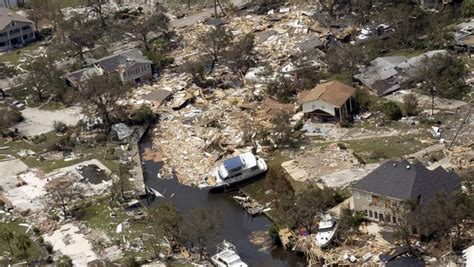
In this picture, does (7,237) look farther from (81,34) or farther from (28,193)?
(81,34)

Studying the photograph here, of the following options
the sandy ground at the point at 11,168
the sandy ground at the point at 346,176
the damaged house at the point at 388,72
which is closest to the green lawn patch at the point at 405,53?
the damaged house at the point at 388,72

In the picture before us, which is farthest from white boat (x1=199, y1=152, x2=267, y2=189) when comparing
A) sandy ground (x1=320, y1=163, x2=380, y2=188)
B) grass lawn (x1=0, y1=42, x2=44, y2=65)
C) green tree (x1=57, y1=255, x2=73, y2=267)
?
grass lawn (x1=0, y1=42, x2=44, y2=65)

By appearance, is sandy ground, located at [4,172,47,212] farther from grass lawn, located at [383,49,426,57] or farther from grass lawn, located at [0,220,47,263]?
grass lawn, located at [383,49,426,57]

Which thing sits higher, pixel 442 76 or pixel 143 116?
pixel 442 76

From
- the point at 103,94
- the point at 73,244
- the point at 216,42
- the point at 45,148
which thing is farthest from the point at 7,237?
the point at 216,42

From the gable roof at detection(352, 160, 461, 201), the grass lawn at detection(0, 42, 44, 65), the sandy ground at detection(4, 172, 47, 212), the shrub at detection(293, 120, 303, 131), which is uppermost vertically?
the gable roof at detection(352, 160, 461, 201)

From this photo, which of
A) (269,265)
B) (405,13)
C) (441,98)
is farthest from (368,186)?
(405,13)
